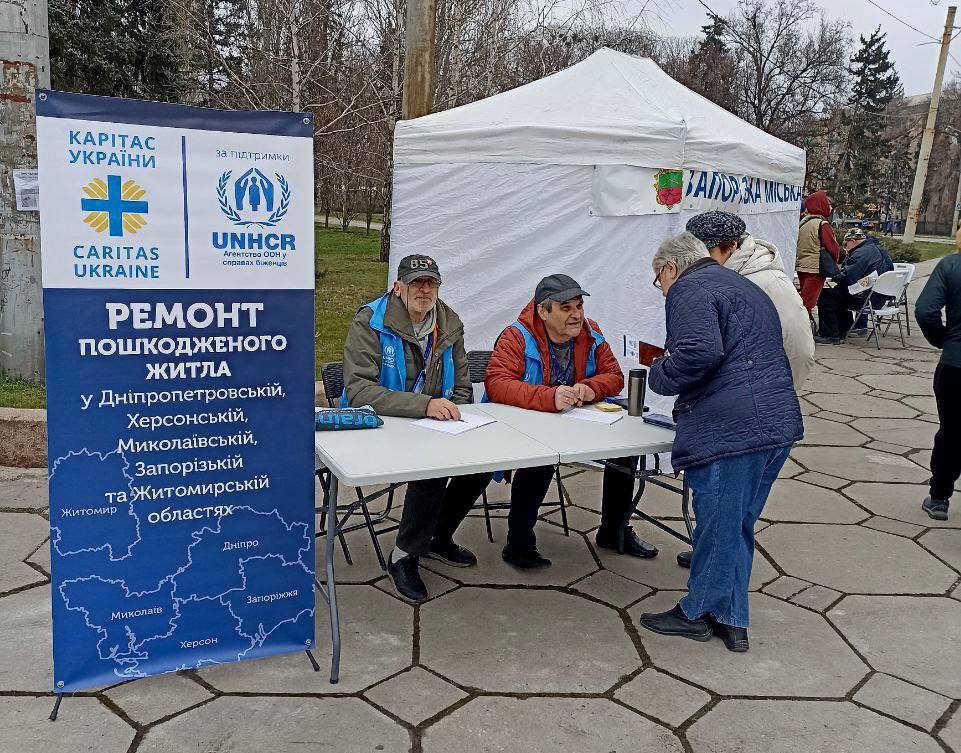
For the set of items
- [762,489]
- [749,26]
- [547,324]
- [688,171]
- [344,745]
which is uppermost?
[749,26]

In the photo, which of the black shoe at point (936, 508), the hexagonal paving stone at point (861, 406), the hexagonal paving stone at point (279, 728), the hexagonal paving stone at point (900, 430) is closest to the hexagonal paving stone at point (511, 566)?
the hexagonal paving stone at point (279, 728)

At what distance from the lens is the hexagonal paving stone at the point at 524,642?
296cm

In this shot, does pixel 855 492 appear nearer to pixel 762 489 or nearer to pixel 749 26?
pixel 762 489

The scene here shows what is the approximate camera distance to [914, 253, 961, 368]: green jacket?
4.40 meters

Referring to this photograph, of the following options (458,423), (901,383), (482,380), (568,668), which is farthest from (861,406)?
(568,668)

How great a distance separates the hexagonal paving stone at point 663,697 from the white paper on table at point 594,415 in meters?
1.07

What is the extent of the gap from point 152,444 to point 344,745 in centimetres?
110

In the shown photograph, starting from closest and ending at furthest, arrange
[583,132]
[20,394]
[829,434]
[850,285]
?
[583,132] → [20,394] → [829,434] → [850,285]

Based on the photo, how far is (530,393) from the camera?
3742 millimetres

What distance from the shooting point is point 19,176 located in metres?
5.26

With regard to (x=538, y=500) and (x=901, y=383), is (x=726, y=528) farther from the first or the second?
(x=901, y=383)

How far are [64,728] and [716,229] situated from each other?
114 inches

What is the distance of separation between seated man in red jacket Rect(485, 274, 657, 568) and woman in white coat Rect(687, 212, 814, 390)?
62 cm

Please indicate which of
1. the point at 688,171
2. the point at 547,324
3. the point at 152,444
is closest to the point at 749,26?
the point at 688,171
